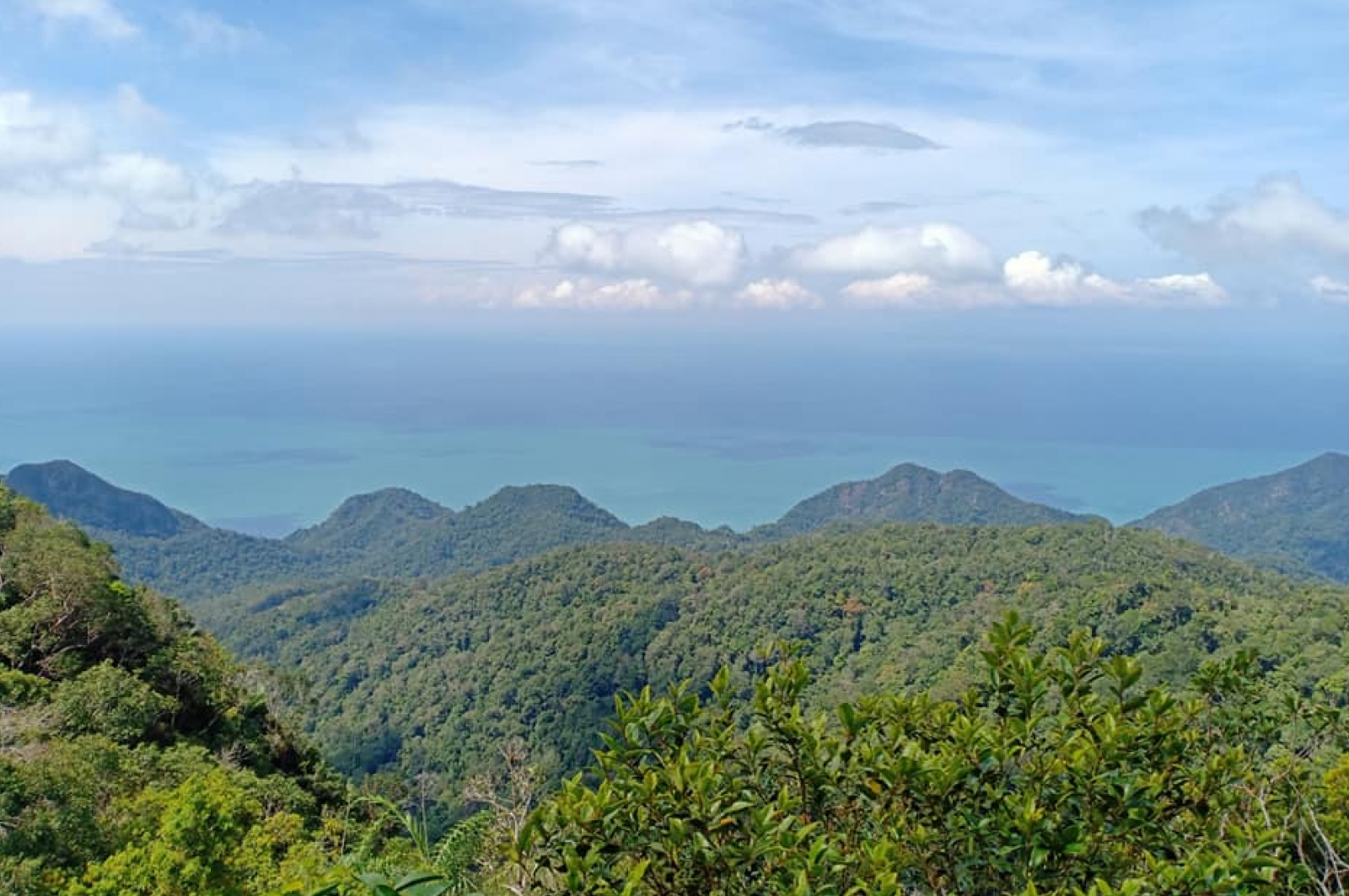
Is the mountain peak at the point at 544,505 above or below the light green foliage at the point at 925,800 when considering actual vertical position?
below

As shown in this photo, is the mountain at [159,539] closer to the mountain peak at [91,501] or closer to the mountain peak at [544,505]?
the mountain peak at [91,501]

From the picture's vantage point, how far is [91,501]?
7675 cm

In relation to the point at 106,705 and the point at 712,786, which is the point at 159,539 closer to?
the point at 106,705

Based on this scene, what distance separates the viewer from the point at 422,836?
8.35 feet

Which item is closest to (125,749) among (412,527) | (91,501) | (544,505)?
(544,505)

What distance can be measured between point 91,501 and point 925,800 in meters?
90.8

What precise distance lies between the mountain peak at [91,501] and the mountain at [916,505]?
53.1 m

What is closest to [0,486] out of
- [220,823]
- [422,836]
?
[220,823]

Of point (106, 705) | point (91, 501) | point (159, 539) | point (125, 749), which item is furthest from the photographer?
point (91, 501)

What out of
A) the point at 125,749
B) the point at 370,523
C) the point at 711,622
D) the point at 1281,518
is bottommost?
the point at 370,523

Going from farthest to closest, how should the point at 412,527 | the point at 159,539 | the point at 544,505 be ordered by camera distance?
the point at 412,527 < the point at 544,505 < the point at 159,539

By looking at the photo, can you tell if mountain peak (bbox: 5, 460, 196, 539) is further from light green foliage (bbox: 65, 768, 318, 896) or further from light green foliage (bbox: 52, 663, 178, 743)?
light green foliage (bbox: 65, 768, 318, 896)

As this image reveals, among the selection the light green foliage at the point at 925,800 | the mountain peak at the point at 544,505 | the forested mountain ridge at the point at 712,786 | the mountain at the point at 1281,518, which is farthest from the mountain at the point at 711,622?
the mountain at the point at 1281,518

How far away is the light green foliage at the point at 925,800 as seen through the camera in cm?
185
